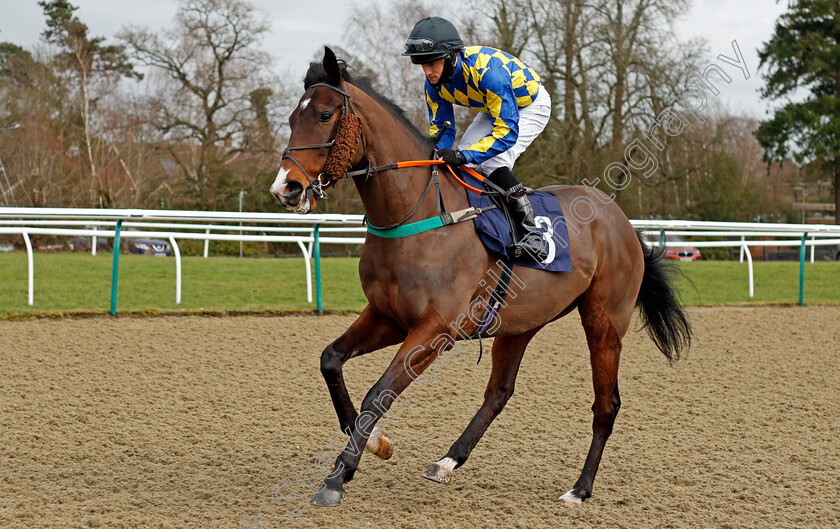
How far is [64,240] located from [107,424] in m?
17.8

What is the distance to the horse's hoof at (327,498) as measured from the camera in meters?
3.20

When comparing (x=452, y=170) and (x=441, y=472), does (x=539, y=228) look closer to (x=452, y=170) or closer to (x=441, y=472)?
(x=452, y=170)

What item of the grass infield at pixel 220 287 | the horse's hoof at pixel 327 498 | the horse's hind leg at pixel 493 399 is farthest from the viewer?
the grass infield at pixel 220 287

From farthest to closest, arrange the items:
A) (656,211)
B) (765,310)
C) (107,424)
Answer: (656,211), (765,310), (107,424)

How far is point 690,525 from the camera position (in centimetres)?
316

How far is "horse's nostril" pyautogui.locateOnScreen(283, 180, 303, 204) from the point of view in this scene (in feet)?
9.72

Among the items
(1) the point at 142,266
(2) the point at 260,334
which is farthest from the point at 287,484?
(1) the point at 142,266

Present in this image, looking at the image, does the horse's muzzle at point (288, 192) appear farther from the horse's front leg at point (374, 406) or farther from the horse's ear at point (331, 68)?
the horse's front leg at point (374, 406)

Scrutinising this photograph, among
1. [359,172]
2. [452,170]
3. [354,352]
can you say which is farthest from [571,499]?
[359,172]

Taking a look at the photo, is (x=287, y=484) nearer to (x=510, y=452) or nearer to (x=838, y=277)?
(x=510, y=452)

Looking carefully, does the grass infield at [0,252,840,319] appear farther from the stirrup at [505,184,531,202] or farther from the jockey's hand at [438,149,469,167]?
the jockey's hand at [438,149,469,167]

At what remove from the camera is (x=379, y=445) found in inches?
137

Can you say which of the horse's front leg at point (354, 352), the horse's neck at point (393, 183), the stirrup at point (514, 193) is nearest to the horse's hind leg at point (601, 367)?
the stirrup at point (514, 193)

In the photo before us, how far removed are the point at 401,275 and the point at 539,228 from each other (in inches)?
35.8
